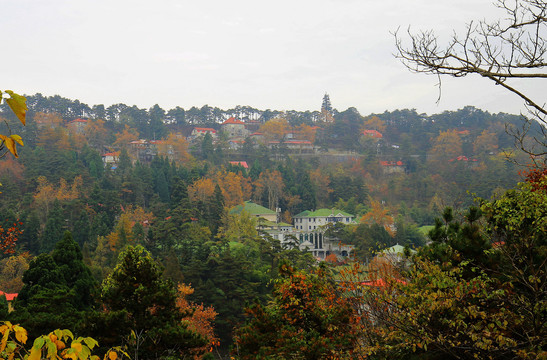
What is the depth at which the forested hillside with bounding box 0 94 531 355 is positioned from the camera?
1116 centimetres

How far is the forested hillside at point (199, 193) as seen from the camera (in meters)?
11.2

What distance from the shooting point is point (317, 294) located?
8461mm

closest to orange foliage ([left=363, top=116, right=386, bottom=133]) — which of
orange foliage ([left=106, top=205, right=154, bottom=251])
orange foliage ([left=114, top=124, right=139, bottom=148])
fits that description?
orange foliage ([left=114, top=124, right=139, bottom=148])

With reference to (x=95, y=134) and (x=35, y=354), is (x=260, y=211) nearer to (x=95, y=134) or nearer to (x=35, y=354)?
(x=95, y=134)

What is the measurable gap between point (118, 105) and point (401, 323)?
72418 mm

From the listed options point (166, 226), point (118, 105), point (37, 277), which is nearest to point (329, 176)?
point (166, 226)

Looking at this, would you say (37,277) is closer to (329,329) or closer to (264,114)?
(329,329)

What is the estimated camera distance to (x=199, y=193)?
42.3m

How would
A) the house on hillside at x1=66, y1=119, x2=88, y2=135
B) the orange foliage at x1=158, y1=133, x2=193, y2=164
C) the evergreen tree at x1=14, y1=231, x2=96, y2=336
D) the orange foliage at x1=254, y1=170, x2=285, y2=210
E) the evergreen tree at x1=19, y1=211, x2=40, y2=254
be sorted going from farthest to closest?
the house on hillside at x1=66, y1=119, x2=88, y2=135
the orange foliage at x1=158, y1=133, x2=193, y2=164
the orange foliage at x1=254, y1=170, x2=285, y2=210
the evergreen tree at x1=19, y1=211, x2=40, y2=254
the evergreen tree at x1=14, y1=231, x2=96, y2=336

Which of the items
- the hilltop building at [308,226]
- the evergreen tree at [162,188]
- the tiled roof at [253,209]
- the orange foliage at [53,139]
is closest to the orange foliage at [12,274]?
the evergreen tree at [162,188]

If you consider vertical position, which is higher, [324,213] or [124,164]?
[124,164]

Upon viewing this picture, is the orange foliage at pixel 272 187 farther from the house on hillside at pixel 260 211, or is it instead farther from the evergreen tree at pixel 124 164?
the evergreen tree at pixel 124 164

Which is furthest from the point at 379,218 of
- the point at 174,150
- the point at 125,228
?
the point at 174,150

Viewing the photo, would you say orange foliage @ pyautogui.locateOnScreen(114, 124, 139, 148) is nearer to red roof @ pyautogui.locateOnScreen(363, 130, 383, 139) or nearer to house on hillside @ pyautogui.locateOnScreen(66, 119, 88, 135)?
house on hillside @ pyautogui.locateOnScreen(66, 119, 88, 135)
